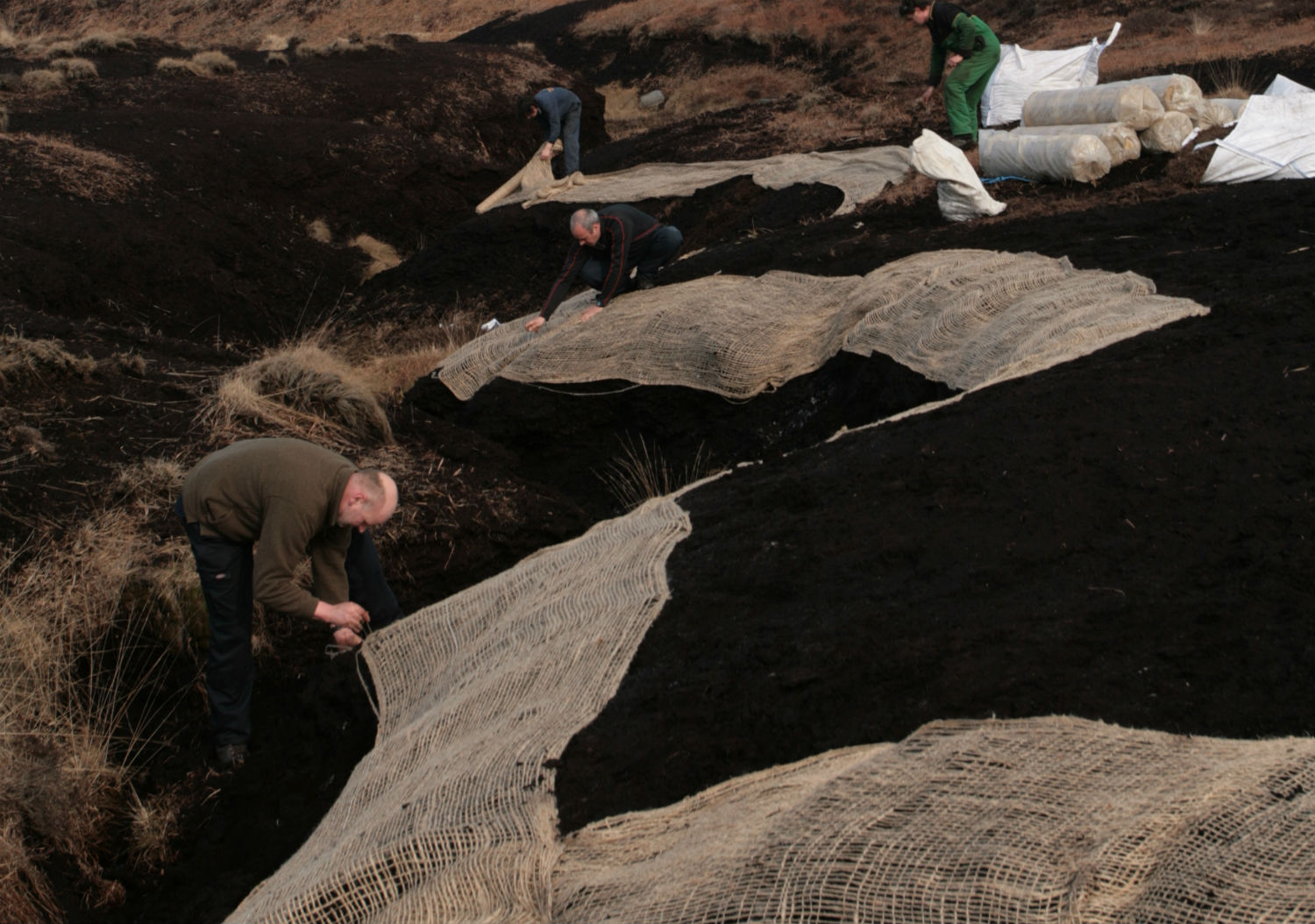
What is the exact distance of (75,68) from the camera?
16.1 m

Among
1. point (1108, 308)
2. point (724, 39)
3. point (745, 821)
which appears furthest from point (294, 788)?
point (724, 39)

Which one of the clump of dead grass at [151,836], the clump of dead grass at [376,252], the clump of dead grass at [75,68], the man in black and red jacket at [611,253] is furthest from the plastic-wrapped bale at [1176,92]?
the clump of dead grass at [75,68]

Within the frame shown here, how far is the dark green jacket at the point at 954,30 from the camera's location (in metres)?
9.70

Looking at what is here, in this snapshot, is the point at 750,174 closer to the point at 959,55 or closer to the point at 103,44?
the point at 959,55

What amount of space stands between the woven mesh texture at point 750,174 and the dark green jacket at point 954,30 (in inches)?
40.8

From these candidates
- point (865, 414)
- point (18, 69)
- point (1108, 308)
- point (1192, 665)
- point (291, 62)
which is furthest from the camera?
point (291, 62)

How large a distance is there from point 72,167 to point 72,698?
9.16 metres

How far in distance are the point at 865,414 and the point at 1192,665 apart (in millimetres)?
3613

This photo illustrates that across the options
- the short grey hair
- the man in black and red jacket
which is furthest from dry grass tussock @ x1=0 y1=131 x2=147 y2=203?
the short grey hair

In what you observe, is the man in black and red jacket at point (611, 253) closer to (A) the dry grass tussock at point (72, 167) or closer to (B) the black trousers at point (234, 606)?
(B) the black trousers at point (234, 606)

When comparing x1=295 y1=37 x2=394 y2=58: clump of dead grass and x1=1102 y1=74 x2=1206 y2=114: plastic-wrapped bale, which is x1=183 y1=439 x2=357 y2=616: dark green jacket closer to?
x1=1102 y1=74 x2=1206 y2=114: plastic-wrapped bale

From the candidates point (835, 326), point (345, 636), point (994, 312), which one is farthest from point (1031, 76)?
point (345, 636)

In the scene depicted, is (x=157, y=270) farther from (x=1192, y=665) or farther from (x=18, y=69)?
(x=1192, y=665)

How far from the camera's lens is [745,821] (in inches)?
106
